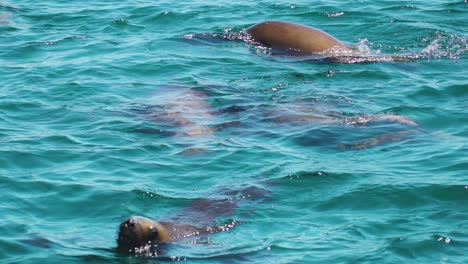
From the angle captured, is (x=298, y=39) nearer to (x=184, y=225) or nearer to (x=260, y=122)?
(x=260, y=122)

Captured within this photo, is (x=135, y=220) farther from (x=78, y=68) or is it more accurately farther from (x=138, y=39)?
(x=138, y=39)

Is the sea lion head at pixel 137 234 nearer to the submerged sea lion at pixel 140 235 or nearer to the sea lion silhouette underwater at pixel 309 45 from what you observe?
the submerged sea lion at pixel 140 235

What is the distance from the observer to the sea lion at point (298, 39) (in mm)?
14031

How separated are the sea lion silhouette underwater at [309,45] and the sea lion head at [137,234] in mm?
5840

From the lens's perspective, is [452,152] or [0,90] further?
[0,90]

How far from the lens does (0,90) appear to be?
13.0 meters

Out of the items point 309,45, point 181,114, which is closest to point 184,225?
point 181,114

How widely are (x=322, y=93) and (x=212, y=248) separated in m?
4.47

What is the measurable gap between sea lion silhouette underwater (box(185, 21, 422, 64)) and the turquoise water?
0.79 feet

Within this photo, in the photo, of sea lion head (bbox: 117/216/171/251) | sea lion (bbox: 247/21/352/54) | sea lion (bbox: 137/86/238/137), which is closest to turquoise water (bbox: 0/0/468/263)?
sea lion (bbox: 137/86/238/137)

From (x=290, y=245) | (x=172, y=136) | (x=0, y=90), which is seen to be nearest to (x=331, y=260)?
(x=290, y=245)

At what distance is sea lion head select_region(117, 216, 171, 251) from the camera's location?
8.16m

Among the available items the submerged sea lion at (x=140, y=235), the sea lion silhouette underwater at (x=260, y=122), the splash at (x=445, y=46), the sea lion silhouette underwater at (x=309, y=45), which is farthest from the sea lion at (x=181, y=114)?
the splash at (x=445, y=46)

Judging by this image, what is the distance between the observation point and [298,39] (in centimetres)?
1416
